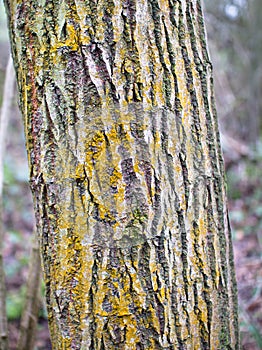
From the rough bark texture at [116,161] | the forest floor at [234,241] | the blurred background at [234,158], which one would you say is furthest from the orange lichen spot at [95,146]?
the blurred background at [234,158]

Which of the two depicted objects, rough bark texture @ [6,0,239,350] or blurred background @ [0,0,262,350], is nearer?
rough bark texture @ [6,0,239,350]

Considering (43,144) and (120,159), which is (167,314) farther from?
(43,144)

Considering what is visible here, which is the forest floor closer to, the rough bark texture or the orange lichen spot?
the rough bark texture

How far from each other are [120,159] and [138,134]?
0.08 metres

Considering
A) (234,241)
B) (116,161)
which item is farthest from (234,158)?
(116,161)

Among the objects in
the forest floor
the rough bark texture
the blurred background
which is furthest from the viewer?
the blurred background

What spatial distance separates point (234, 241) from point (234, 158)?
193 cm

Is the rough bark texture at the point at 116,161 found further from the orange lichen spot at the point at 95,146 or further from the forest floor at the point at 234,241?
the forest floor at the point at 234,241

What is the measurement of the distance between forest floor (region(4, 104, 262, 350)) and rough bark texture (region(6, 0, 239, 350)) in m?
1.14

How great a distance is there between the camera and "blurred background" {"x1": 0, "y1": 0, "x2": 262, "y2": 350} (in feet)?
12.1

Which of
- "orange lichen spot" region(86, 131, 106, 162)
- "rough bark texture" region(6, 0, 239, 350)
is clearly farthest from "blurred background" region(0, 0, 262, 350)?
"orange lichen spot" region(86, 131, 106, 162)

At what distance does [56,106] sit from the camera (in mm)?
1117

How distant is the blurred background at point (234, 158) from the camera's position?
3675 millimetres

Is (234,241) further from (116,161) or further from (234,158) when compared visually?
(116,161)
